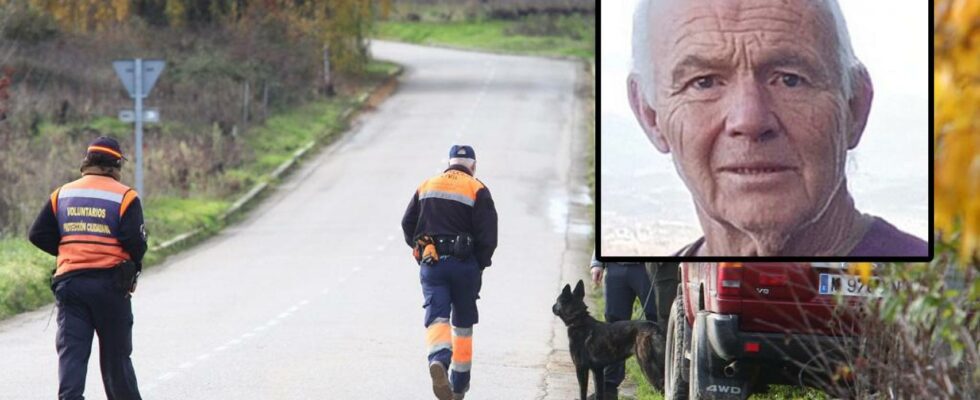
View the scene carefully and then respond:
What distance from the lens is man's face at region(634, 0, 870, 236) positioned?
18.5 feet

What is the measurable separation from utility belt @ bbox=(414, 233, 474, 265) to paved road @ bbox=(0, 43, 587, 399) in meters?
Answer: 1.30

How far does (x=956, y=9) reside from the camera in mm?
2932

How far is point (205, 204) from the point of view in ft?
94.4

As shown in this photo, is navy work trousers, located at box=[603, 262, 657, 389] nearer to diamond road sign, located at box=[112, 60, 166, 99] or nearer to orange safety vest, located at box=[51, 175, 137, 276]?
orange safety vest, located at box=[51, 175, 137, 276]

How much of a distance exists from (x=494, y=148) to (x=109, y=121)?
806 centimetres

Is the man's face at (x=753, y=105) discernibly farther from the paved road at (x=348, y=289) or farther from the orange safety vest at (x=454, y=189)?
the paved road at (x=348, y=289)

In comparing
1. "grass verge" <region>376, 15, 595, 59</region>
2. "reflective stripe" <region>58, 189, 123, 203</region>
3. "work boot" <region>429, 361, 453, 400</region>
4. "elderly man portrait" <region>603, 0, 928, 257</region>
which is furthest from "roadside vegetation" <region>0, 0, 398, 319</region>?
"elderly man portrait" <region>603, 0, 928, 257</region>

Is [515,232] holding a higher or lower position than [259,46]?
lower

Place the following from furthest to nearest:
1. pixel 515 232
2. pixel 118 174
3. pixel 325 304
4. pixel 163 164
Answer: pixel 163 164 → pixel 515 232 → pixel 325 304 → pixel 118 174

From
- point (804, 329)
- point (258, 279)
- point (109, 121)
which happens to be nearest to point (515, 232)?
point (258, 279)

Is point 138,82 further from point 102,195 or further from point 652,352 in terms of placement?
point 102,195

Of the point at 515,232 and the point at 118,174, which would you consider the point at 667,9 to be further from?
the point at 515,232

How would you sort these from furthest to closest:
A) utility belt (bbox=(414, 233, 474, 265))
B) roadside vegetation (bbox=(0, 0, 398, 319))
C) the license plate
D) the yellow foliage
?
roadside vegetation (bbox=(0, 0, 398, 319)) → utility belt (bbox=(414, 233, 474, 265)) → the license plate → the yellow foliage

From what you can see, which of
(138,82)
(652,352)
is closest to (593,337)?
(652,352)
